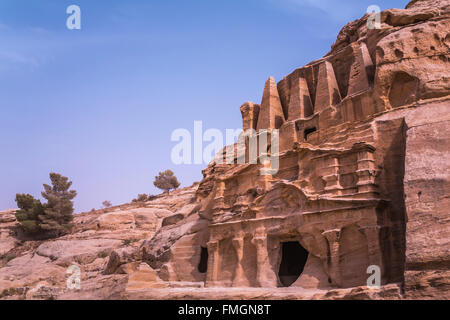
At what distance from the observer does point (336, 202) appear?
17.9 m

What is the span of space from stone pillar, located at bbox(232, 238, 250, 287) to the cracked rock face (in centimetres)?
5

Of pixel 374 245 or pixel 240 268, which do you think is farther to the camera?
pixel 240 268

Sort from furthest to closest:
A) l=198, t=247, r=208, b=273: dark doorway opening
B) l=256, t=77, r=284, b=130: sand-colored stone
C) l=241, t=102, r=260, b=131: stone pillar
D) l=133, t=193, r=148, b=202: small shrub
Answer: l=133, t=193, r=148, b=202: small shrub
l=241, t=102, r=260, b=131: stone pillar
l=256, t=77, r=284, b=130: sand-colored stone
l=198, t=247, r=208, b=273: dark doorway opening

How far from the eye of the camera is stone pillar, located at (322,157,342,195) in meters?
18.5

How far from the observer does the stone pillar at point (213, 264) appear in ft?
73.8

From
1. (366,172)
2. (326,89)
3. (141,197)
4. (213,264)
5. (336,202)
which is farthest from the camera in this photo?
(141,197)

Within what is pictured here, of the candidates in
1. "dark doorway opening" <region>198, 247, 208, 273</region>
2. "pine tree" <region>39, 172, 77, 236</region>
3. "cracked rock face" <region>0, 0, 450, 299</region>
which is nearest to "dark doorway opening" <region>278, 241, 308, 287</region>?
"cracked rock face" <region>0, 0, 450, 299</region>

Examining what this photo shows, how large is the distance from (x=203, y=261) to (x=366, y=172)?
12092 millimetres

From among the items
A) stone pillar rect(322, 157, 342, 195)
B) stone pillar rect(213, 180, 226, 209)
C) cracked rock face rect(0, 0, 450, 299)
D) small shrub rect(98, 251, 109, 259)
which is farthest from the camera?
small shrub rect(98, 251, 109, 259)

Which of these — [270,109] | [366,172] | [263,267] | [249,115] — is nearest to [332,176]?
[366,172]

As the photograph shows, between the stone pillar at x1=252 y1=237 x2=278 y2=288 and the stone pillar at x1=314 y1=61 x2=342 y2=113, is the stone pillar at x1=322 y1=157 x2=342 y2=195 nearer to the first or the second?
the stone pillar at x1=252 y1=237 x2=278 y2=288

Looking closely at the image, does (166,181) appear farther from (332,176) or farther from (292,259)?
(332,176)

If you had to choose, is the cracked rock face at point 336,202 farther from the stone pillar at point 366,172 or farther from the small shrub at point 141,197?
the small shrub at point 141,197

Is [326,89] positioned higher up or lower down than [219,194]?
higher up
